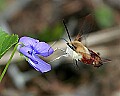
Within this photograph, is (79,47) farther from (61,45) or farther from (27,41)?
(61,45)

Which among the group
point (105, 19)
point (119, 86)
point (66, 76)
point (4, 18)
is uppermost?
point (4, 18)

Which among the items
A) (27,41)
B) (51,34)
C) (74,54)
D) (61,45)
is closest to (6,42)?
(27,41)

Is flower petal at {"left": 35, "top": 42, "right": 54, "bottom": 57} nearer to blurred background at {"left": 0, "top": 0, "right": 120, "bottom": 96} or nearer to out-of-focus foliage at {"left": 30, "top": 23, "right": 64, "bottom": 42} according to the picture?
blurred background at {"left": 0, "top": 0, "right": 120, "bottom": 96}

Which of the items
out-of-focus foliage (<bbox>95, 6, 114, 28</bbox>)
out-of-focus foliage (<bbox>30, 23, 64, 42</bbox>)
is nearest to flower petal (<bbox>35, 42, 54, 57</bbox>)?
out-of-focus foliage (<bbox>30, 23, 64, 42</bbox>)

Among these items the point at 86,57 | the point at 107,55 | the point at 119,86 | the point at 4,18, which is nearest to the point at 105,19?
the point at 107,55

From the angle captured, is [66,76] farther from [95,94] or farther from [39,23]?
[39,23]

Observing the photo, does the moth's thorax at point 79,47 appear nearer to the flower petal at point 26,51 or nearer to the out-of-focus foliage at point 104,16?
the flower petal at point 26,51

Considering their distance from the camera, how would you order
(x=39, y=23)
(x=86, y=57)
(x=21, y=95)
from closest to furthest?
(x=86, y=57) < (x=21, y=95) < (x=39, y=23)
